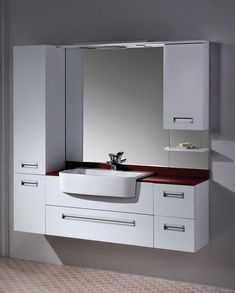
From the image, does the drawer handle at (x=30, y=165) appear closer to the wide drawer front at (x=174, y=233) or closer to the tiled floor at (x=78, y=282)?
the tiled floor at (x=78, y=282)

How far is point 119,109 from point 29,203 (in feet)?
3.13

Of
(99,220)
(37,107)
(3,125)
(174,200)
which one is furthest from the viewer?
(3,125)

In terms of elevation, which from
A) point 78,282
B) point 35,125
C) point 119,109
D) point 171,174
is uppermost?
point 119,109

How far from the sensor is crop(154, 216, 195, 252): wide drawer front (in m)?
4.01

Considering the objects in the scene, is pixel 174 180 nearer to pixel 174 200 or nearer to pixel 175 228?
pixel 174 200

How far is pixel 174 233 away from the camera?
406 cm

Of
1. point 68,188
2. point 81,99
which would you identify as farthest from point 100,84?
point 68,188

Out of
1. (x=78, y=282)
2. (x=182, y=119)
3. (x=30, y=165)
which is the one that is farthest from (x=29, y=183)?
(x=182, y=119)

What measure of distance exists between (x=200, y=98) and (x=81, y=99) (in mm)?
998

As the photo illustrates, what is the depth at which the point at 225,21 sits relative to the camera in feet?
13.7

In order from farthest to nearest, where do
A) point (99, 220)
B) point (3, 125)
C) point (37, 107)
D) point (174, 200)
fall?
point (3, 125) → point (37, 107) → point (99, 220) → point (174, 200)

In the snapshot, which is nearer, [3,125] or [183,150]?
[183,150]

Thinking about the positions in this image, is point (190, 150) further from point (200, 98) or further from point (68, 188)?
point (68, 188)

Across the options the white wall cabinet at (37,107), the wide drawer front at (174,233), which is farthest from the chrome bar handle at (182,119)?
the white wall cabinet at (37,107)
